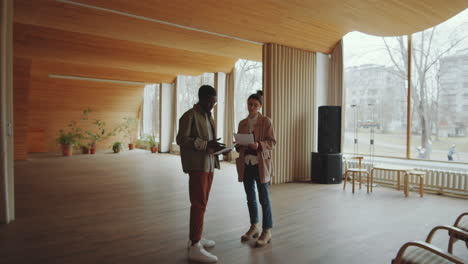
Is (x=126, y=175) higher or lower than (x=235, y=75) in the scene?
lower

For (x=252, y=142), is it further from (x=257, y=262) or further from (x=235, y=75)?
(x=235, y=75)

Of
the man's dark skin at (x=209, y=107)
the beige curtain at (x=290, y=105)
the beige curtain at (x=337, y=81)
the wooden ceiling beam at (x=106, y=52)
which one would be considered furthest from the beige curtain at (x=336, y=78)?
the man's dark skin at (x=209, y=107)

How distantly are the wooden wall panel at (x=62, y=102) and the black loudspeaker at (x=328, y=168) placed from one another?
10153 millimetres

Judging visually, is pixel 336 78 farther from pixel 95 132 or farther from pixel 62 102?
pixel 95 132

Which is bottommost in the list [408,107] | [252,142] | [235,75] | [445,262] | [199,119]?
[445,262]

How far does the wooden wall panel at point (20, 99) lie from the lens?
31.3ft

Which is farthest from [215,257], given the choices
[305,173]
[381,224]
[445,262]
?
[305,173]

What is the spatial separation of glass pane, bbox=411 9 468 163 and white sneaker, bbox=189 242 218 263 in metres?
5.64

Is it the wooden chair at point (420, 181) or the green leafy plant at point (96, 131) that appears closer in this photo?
the wooden chair at point (420, 181)

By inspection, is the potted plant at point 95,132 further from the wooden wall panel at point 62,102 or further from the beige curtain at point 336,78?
the beige curtain at point 336,78

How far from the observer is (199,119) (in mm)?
2885

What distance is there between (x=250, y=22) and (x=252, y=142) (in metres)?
3.40

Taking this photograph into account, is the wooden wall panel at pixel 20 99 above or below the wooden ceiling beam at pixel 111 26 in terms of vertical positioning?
below

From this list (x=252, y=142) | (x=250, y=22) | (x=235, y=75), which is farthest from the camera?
(x=235, y=75)
